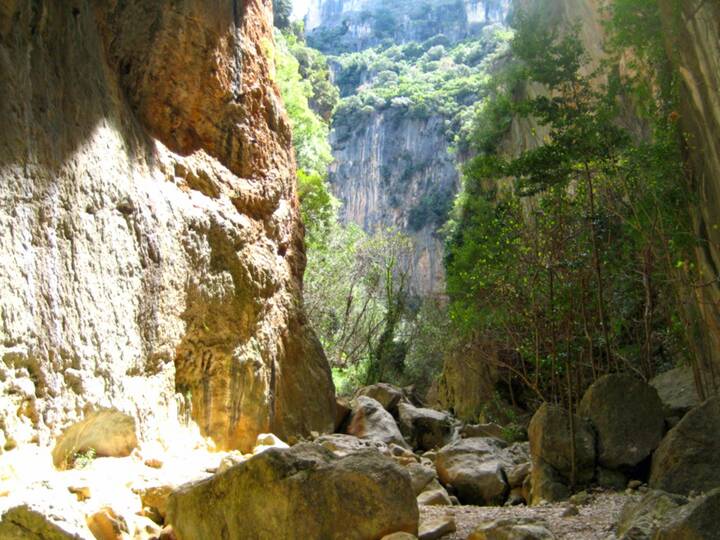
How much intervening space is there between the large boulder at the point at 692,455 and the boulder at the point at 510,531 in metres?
1.79

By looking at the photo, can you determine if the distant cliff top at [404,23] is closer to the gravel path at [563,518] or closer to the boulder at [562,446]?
the boulder at [562,446]

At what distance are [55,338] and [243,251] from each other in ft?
13.0

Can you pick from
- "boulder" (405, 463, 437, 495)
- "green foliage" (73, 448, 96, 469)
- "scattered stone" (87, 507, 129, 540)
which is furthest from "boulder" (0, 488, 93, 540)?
"boulder" (405, 463, 437, 495)

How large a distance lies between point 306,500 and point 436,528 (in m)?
1.09

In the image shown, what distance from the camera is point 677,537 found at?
148 inches

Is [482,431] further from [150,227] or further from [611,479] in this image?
[150,227]

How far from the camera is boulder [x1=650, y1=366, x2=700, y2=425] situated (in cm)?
902

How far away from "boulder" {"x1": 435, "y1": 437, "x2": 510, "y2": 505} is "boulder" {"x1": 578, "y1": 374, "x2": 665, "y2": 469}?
1.40 metres

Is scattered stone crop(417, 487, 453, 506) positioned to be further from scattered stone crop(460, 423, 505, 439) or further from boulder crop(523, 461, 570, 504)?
scattered stone crop(460, 423, 505, 439)

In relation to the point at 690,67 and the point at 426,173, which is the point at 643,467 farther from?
the point at 426,173

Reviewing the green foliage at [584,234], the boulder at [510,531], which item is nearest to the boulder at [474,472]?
the green foliage at [584,234]

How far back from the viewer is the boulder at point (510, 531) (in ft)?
15.7

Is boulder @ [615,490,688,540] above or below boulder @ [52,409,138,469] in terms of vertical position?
below

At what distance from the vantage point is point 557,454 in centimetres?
789
